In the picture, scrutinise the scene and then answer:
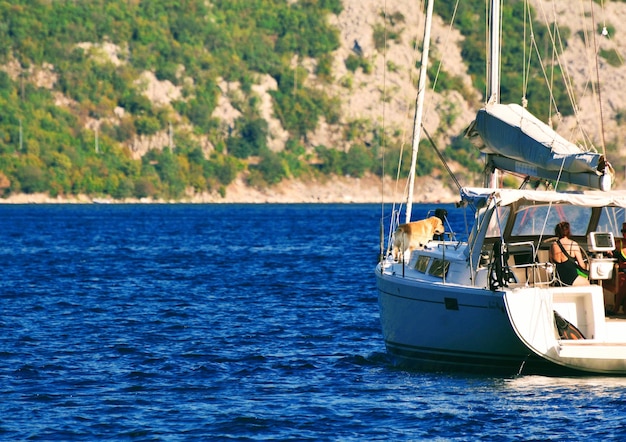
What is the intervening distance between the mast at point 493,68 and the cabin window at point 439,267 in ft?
7.88

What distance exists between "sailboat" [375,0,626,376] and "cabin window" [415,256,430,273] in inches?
1.9

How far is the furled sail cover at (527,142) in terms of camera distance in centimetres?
1816

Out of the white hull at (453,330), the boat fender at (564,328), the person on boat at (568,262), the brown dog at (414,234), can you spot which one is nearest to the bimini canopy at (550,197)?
the person on boat at (568,262)

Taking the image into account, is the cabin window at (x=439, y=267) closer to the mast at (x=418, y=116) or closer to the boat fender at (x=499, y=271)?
the boat fender at (x=499, y=271)

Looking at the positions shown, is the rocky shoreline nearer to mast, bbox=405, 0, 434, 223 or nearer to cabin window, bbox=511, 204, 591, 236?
mast, bbox=405, 0, 434, 223

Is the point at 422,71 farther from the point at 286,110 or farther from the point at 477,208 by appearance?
the point at 286,110

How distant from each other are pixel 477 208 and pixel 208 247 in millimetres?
48045

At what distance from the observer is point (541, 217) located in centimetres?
2056

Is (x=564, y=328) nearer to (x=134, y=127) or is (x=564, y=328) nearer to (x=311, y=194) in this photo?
(x=134, y=127)

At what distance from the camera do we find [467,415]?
16797 mm

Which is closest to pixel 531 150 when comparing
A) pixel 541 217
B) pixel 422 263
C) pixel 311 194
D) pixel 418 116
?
pixel 541 217

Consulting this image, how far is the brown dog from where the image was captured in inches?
860

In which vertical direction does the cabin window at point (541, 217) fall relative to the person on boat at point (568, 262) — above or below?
above

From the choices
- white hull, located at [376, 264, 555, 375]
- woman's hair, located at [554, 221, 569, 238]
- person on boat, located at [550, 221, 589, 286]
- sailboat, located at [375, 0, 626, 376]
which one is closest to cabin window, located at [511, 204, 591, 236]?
sailboat, located at [375, 0, 626, 376]
